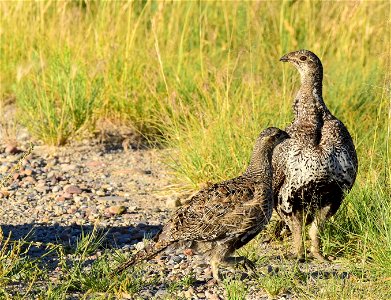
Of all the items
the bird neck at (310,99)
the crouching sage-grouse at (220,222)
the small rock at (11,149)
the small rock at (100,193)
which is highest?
the bird neck at (310,99)

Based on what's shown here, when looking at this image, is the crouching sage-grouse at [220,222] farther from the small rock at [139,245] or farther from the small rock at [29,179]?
the small rock at [29,179]

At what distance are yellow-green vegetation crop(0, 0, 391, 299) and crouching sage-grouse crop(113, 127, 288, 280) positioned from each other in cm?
83

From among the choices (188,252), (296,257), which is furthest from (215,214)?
(296,257)

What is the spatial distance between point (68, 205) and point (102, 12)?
2896 millimetres

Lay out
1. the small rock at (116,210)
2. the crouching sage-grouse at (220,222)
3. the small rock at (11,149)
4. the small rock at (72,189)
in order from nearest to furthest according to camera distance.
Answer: the crouching sage-grouse at (220,222), the small rock at (116,210), the small rock at (72,189), the small rock at (11,149)

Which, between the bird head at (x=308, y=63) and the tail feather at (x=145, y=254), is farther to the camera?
the bird head at (x=308, y=63)

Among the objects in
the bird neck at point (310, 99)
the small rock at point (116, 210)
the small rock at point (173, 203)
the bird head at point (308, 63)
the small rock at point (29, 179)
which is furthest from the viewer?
the small rock at point (29, 179)

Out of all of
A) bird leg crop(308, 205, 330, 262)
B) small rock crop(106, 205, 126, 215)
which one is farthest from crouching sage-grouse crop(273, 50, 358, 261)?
small rock crop(106, 205, 126, 215)

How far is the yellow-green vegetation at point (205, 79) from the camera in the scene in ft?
24.6

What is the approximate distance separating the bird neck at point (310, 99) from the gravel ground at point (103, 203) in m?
1.02

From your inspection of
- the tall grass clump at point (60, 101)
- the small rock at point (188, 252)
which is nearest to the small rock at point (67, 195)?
the tall grass clump at point (60, 101)

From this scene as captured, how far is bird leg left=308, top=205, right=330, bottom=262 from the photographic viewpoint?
6.20 m

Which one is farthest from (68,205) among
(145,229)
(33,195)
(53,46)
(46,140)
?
(53,46)

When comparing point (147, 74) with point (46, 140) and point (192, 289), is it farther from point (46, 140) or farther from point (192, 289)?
point (192, 289)
